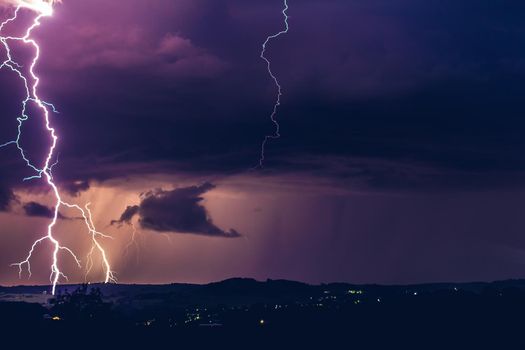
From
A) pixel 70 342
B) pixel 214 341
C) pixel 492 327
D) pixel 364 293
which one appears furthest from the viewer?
pixel 364 293

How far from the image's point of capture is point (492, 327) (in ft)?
374

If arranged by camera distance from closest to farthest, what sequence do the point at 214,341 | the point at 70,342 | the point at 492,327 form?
the point at 70,342 → the point at 214,341 → the point at 492,327

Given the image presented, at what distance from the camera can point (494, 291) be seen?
5517 inches

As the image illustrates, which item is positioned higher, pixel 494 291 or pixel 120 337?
pixel 494 291

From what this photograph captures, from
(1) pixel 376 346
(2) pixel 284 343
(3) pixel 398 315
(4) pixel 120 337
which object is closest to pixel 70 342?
(4) pixel 120 337

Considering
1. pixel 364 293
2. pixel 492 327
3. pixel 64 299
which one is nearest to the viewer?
pixel 492 327

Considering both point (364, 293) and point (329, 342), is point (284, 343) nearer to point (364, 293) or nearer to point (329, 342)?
point (329, 342)

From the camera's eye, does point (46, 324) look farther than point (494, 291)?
No

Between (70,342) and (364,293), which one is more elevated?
(364,293)

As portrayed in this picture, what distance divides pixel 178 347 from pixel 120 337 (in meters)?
8.02

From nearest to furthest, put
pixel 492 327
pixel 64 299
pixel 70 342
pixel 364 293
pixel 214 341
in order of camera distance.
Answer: pixel 70 342 < pixel 214 341 < pixel 492 327 < pixel 64 299 < pixel 364 293

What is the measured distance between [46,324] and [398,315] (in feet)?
160

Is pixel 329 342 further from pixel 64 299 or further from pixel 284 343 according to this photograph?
pixel 64 299

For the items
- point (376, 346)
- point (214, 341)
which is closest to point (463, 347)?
point (376, 346)
